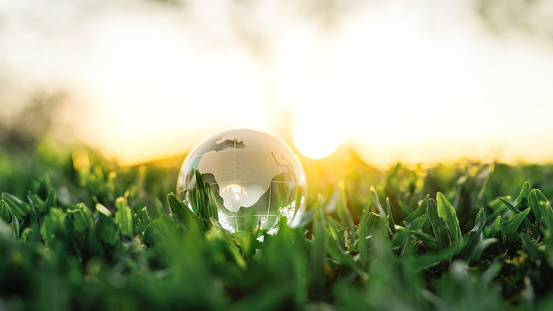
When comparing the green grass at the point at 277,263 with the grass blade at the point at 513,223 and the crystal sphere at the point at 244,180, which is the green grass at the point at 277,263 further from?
the crystal sphere at the point at 244,180

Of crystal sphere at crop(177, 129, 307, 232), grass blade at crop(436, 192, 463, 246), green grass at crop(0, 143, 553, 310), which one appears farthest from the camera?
crystal sphere at crop(177, 129, 307, 232)

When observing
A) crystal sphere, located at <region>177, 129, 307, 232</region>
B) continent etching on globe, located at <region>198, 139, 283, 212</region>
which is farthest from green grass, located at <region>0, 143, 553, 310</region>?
continent etching on globe, located at <region>198, 139, 283, 212</region>

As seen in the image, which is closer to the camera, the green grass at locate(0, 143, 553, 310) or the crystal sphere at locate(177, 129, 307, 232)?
the green grass at locate(0, 143, 553, 310)

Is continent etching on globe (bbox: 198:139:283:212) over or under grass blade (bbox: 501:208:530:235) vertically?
over

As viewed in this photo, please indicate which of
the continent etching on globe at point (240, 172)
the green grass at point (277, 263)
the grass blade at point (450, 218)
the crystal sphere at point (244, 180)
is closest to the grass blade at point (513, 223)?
the green grass at point (277, 263)

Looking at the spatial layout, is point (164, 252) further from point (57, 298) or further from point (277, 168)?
point (277, 168)

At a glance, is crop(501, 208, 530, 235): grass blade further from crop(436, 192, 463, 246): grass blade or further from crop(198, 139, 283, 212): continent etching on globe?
crop(198, 139, 283, 212): continent etching on globe

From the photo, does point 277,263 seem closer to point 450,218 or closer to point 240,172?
point 450,218

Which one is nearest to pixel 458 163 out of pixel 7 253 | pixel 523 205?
pixel 523 205

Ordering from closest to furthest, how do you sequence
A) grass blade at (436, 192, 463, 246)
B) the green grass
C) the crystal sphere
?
the green grass → grass blade at (436, 192, 463, 246) → the crystal sphere
